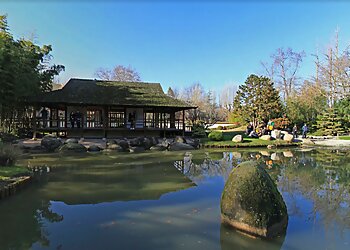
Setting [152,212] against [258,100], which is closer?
[152,212]

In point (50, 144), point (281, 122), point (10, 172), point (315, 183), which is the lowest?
point (315, 183)

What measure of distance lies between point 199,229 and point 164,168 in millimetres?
6288

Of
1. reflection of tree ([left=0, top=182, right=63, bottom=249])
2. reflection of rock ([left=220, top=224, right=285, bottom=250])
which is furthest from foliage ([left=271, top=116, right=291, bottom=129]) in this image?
reflection of tree ([left=0, top=182, right=63, bottom=249])

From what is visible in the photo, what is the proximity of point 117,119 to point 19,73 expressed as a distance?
8706 mm

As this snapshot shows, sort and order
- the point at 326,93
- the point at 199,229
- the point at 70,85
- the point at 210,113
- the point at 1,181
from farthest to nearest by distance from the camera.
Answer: the point at 210,113, the point at 326,93, the point at 70,85, the point at 1,181, the point at 199,229

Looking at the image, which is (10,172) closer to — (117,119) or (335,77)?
(117,119)

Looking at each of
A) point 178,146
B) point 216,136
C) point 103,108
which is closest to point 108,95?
point 103,108

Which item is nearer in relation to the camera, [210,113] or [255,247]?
[255,247]

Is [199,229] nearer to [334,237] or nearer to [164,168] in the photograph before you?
[334,237]

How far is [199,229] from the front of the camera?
4.73m

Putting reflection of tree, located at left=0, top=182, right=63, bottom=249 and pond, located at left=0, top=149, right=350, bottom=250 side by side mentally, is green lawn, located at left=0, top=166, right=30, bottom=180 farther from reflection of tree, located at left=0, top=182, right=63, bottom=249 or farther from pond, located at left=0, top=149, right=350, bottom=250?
reflection of tree, located at left=0, top=182, right=63, bottom=249

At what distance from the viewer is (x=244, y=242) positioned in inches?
164

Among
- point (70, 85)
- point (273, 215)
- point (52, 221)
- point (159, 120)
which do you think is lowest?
point (52, 221)

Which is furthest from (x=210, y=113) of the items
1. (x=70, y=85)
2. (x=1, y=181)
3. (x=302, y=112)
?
(x=1, y=181)
